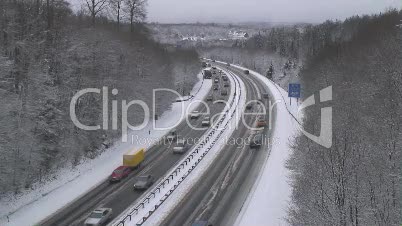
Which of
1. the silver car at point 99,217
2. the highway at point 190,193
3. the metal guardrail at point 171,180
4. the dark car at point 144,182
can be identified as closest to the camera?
the silver car at point 99,217

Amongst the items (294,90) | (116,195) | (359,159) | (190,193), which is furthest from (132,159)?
(294,90)

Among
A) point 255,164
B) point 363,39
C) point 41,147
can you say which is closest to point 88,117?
point 41,147

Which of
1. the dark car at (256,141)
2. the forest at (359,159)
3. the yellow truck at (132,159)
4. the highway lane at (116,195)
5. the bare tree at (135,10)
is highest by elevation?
the bare tree at (135,10)

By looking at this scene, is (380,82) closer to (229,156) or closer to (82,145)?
(229,156)

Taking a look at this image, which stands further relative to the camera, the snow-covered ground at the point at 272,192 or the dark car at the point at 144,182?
the dark car at the point at 144,182

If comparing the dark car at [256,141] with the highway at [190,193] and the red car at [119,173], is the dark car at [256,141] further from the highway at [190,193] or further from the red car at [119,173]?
the red car at [119,173]

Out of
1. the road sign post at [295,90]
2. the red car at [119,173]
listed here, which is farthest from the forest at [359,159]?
the red car at [119,173]

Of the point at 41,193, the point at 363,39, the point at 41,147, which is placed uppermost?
the point at 363,39
